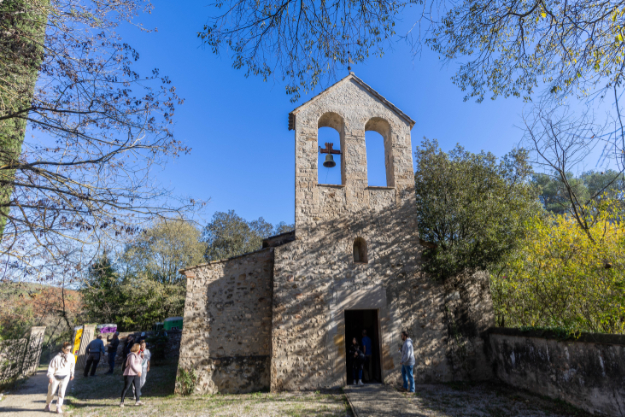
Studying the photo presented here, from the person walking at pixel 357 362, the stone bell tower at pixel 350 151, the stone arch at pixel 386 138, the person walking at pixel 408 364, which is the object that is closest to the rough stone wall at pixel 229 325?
the stone bell tower at pixel 350 151

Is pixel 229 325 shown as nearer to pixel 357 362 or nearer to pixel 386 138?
pixel 357 362

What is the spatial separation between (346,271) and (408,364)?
2.57m

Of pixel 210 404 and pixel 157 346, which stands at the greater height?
pixel 157 346

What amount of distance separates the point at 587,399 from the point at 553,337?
1136 millimetres

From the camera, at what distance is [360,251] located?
9.36 meters

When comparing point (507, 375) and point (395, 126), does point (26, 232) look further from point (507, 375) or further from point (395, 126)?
point (507, 375)

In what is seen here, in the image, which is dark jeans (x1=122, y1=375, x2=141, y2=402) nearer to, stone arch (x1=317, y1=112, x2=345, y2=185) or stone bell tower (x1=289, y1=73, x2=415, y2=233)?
stone bell tower (x1=289, y1=73, x2=415, y2=233)

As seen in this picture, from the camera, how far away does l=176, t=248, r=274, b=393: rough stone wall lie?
325 inches

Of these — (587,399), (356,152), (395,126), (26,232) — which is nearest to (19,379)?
(26,232)

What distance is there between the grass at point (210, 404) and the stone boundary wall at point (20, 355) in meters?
1.70

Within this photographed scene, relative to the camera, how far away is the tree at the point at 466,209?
28.9 feet

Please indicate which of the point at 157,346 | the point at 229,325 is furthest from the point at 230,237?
the point at 229,325

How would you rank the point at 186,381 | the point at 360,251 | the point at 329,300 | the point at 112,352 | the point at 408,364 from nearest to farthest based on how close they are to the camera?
the point at 408,364 → the point at 186,381 → the point at 329,300 → the point at 360,251 → the point at 112,352

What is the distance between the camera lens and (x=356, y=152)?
9727mm
